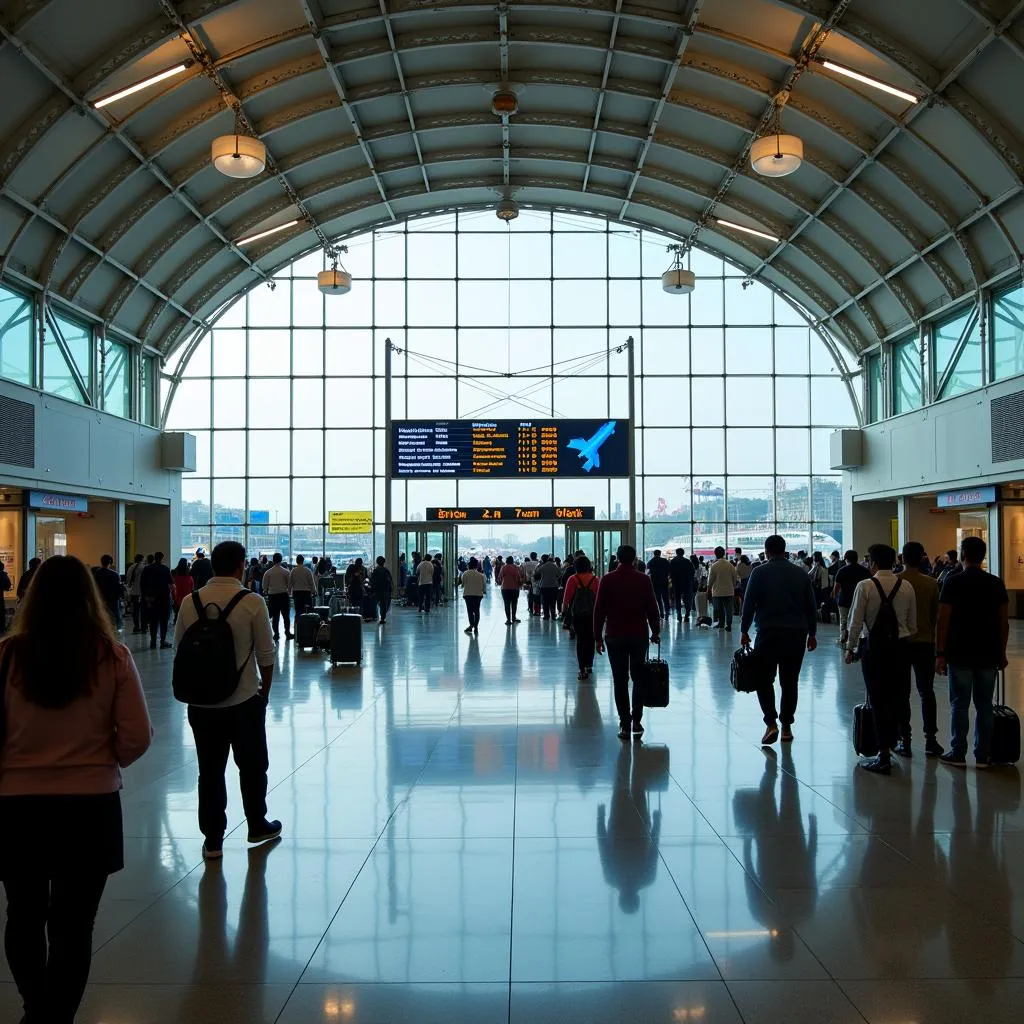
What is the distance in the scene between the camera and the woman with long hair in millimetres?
2988

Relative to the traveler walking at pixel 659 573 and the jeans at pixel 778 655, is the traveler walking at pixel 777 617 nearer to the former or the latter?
the jeans at pixel 778 655

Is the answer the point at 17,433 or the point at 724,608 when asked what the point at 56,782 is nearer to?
the point at 724,608

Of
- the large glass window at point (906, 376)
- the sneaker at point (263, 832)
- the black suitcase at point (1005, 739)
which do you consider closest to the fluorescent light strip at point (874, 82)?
the large glass window at point (906, 376)

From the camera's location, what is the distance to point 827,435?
1286 inches

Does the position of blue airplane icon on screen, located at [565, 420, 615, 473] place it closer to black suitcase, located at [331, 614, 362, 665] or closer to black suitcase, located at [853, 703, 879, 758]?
black suitcase, located at [331, 614, 362, 665]

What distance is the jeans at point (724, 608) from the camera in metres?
19.5

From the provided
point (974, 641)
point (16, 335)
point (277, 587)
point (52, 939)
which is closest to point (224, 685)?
point (52, 939)

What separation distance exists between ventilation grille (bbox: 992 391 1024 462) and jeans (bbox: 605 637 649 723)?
1509 centimetres

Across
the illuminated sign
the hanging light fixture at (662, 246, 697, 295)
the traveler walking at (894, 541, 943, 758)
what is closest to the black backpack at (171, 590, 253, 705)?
the traveler walking at (894, 541, 943, 758)

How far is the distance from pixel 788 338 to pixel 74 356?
21.7m

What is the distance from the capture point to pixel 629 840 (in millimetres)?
5383

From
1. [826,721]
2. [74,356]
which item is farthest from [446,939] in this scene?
[74,356]

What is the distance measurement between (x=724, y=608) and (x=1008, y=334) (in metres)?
8.87

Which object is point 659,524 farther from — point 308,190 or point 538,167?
point 308,190
